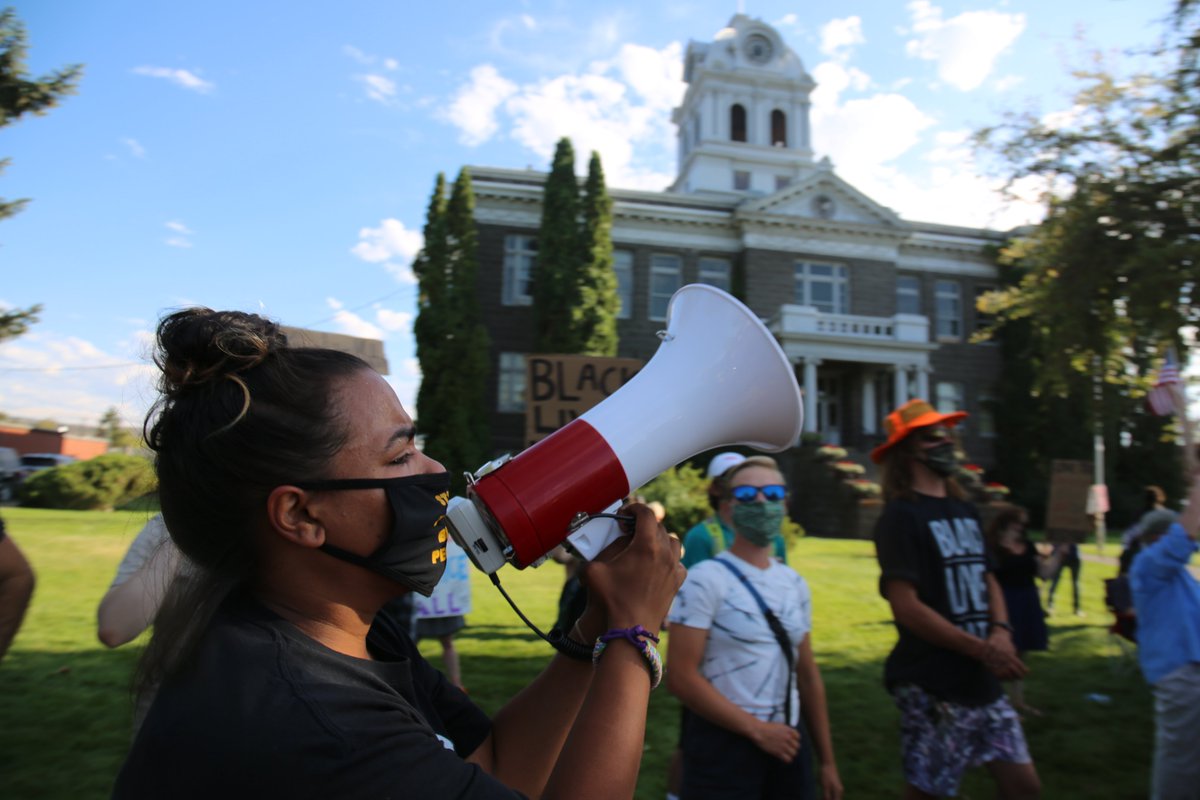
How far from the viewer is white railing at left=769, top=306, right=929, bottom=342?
23.8 metres

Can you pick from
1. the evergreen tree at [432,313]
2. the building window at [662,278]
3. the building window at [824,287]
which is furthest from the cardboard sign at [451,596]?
the building window at [824,287]

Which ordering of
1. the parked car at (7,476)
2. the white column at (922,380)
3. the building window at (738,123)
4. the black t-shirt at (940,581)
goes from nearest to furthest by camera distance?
1. the black t-shirt at (940,581)
2. the parked car at (7,476)
3. the white column at (922,380)
4. the building window at (738,123)

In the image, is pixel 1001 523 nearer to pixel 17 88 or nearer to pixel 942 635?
pixel 942 635

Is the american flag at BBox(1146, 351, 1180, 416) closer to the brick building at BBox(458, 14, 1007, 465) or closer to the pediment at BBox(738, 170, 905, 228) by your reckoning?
the brick building at BBox(458, 14, 1007, 465)

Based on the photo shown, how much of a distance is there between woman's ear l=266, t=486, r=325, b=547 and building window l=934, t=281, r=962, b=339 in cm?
2868

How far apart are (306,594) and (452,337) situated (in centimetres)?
2025

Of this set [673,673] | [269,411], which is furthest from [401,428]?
[673,673]

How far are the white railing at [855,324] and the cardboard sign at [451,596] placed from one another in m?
19.5

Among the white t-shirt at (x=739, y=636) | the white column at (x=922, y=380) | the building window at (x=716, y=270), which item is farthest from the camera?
the building window at (x=716, y=270)

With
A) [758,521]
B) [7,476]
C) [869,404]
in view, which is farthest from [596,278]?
[758,521]

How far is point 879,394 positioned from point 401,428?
26.3 metres

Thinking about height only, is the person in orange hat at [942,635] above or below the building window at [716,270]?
below

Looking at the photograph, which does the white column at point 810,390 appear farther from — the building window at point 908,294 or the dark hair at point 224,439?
the dark hair at point 224,439

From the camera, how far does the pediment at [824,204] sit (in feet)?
82.9
